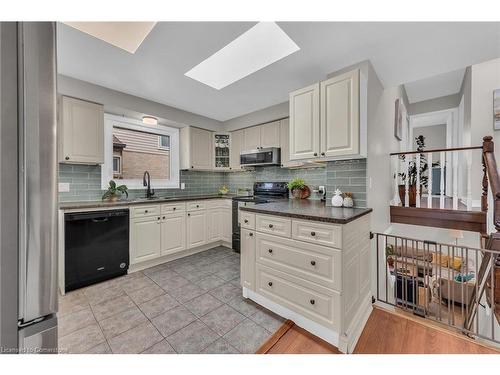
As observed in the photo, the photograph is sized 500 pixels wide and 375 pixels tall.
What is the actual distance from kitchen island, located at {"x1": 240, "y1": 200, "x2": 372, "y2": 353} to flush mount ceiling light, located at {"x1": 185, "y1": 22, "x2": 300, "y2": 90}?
1476 millimetres

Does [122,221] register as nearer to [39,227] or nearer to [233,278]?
[233,278]

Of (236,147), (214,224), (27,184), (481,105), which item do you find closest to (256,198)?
(214,224)

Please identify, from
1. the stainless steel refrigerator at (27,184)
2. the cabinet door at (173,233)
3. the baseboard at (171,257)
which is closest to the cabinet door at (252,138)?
the cabinet door at (173,233)

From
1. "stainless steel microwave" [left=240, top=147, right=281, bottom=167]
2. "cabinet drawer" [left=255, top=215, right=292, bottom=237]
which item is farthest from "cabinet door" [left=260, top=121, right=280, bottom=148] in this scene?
"cabinet drawer" [left=255, top=215, right=292, bottom=237]

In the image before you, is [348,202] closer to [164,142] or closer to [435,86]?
[164,142]

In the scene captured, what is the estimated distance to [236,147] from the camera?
3.98 meters

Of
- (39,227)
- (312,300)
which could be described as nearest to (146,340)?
(312,300)

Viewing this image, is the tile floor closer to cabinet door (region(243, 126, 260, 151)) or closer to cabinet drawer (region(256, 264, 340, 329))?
cabinet drawer (region(256, 264, 340, 329))

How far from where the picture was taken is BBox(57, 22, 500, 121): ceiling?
1.58 meters

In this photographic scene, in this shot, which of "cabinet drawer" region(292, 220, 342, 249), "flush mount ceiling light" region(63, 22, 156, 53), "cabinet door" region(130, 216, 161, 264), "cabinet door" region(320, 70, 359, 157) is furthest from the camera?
"cabinet door" region(130, 216, 161, 264)

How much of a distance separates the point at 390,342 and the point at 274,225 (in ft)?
4.09

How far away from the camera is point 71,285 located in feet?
7.12

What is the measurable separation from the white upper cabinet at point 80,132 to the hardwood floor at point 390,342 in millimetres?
2838

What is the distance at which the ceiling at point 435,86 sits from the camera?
10.9ft
